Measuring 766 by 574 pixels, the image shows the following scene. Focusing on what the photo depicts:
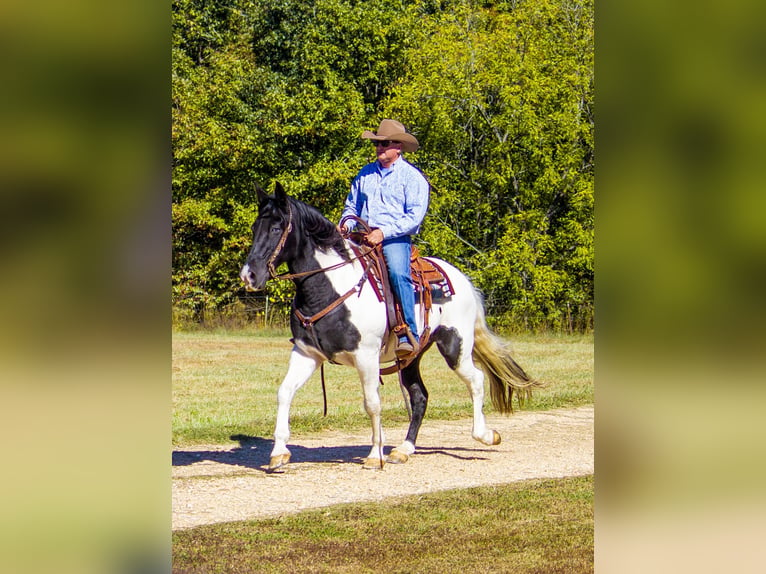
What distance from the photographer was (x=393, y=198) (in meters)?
9.30

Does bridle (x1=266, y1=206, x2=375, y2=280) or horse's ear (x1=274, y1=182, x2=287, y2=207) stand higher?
horse's ear (x1=274, y1=182, x2=287, y2=207)

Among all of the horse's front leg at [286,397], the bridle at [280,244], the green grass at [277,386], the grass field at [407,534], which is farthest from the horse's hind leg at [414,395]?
the green grass at [277,386]

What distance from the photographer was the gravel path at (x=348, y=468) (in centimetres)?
782

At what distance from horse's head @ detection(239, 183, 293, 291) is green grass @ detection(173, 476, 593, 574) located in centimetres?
199

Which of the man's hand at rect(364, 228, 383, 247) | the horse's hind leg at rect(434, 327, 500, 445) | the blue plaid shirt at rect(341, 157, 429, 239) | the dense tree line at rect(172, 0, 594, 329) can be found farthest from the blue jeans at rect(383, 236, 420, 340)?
the dense tree line at rect(172, 0, 594, 329)

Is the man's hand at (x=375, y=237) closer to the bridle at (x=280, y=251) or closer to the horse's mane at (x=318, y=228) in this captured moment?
the bridle at (x=280, y=251)

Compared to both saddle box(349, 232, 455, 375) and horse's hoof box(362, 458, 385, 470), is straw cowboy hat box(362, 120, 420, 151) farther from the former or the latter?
horse's hoof box(362, 458, 385, 470)

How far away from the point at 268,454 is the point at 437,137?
848 inches

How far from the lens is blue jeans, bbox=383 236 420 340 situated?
30.4 ft
